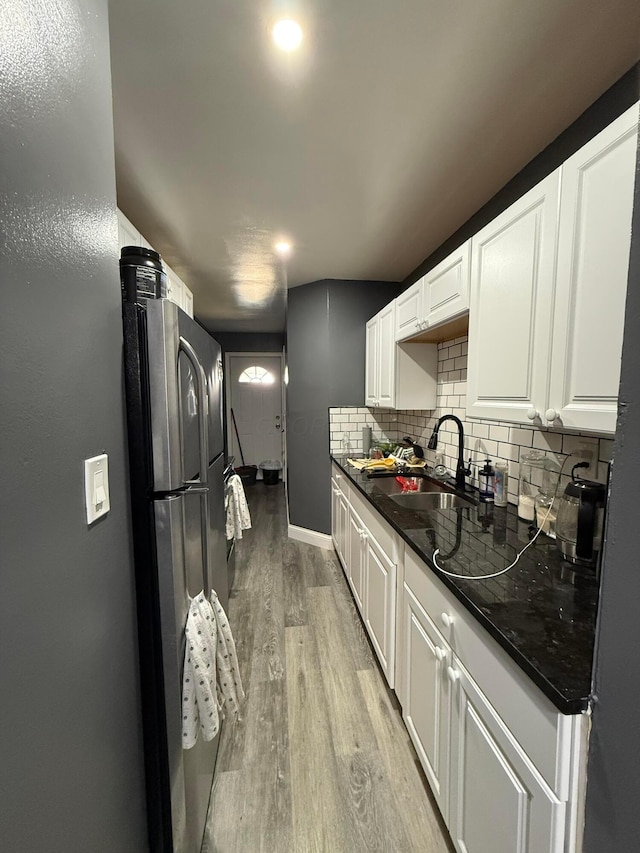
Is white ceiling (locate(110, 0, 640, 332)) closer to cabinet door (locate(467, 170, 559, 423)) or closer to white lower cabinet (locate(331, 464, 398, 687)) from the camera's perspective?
cabinet door (locate(467, 170, 559, 423))

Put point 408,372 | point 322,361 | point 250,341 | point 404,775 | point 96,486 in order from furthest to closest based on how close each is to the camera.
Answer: point 250,341, point 322,361, point 408,372, point 404,775, point 96,486

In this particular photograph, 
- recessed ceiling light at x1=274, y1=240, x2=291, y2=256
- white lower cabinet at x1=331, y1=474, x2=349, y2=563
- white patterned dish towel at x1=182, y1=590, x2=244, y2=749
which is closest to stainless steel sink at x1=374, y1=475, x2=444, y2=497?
white lower cabinet at x1=331, y1=474, x2=349, y2=563

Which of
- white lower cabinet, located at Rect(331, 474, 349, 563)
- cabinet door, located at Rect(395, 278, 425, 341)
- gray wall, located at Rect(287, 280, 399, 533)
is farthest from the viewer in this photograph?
gray wall, located at Rect(287, 280, 399, 533)

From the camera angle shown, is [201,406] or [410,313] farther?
[410,313]

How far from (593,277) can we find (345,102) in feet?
3.48

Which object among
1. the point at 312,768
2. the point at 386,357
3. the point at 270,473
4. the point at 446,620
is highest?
the point at 386,357

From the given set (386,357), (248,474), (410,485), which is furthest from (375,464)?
(248,474)

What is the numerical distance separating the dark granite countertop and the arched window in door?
447 centimetres

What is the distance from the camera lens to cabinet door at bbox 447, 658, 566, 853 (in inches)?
26.8

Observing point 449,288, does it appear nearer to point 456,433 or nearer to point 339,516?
point 456,433

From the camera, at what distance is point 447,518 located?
1.52 meters

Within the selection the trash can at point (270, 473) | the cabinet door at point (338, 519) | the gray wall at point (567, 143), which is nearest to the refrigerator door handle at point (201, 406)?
the gray wall at point (567, 143)

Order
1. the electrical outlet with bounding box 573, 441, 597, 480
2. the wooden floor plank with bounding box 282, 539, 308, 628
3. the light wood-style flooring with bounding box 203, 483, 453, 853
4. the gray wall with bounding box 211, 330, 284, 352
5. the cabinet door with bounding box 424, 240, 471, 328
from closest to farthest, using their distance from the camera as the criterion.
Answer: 1. the light wood-style flooring with bounding box 203, 483, 453, 853
2. the electrical outlet with bounding box 573, 441, 597, 480
3. the cabinet door with bounding box 424, 240, 471, 328
4. the wooden floor plank with bounding box 282, 539, 308, 628
5. the gray wall with bounding box 211, 330, 284, 352

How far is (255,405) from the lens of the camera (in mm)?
5773
